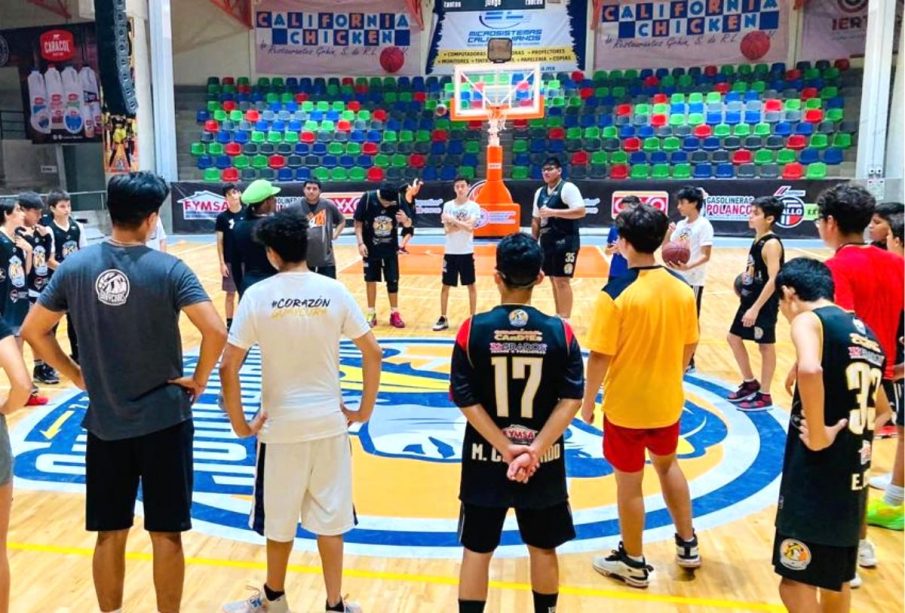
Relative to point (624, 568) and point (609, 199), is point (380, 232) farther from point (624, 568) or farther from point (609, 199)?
point (609, 199)

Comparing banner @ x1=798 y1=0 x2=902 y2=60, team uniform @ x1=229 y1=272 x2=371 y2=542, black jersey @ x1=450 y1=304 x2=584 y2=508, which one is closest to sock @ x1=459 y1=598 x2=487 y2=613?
black jersey @ x1=450 y1=304 x2=584 y2=508

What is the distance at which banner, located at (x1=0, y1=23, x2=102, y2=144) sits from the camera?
62.7 ft

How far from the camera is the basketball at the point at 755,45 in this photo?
21.7 m

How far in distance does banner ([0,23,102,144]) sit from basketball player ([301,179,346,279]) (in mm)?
14376

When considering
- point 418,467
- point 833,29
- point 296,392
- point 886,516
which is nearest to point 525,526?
point 296,392

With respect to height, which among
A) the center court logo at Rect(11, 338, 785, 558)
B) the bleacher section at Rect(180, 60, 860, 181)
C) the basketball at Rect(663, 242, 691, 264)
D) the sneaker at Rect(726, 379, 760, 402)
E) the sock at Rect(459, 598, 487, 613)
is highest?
the bleacher section at Rect(180, 60, 860, 181)

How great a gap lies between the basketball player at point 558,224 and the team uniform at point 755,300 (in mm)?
2712

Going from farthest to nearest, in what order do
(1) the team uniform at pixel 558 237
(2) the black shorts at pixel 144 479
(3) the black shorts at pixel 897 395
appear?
(1) the team uniform at pixel 558 237 → (3) the black shorts at pixel 897 395 → (2) the black shorts at pixel 144 479

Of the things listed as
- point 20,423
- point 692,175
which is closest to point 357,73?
point 692,175

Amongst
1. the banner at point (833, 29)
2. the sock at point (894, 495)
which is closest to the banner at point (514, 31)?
the banner at point (833, 29)

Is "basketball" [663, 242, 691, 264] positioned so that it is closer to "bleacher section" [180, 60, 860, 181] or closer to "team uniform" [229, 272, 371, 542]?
"team uniform" [229, 272, 371, 542]

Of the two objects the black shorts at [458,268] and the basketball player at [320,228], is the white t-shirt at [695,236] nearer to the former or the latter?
the black shorts at [458,268]

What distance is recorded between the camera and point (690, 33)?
22.2m

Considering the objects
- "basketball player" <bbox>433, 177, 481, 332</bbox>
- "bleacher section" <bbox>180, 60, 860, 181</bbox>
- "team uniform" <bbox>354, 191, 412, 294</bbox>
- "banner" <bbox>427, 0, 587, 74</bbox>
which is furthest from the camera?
"banner" <bbox>427, 0, 587, 74</bbox>
